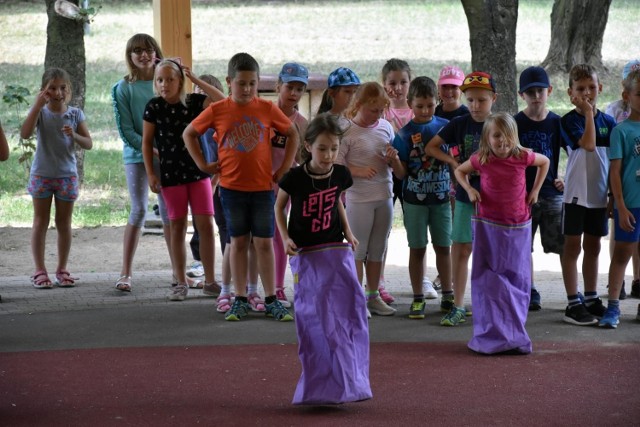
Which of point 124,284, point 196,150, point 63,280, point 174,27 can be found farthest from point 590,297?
point 174,27

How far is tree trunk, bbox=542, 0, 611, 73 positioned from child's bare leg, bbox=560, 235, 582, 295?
49.5 feet

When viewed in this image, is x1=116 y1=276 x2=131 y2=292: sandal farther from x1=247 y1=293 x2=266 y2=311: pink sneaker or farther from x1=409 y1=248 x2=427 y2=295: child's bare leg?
x1=409 y1=248 x2=427 y2=295: child's bare leg

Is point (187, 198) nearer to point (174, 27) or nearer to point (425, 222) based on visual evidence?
point (425, 222)

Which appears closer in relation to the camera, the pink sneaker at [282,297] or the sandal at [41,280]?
the pink sneaker at [282,297]

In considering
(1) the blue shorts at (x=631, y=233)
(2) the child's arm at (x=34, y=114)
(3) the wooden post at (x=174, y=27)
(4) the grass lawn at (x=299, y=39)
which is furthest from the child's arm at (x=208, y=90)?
(4) the grass lawn at (x=299, y=39)

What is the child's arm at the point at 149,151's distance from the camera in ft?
25.8

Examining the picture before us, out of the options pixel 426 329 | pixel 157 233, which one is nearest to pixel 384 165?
pixel 426 329

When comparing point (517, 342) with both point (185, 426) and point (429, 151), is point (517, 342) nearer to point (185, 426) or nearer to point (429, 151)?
point (429, 151)

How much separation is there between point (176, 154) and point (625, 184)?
323 cm

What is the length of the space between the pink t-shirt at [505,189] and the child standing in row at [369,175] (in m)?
0.86

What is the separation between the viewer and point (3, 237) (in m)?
11.3

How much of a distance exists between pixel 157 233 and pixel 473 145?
4896 mm

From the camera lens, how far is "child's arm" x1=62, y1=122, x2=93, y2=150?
Answer: 845 cm

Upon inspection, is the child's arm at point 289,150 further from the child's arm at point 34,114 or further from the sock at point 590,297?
the sock at point 590,297
